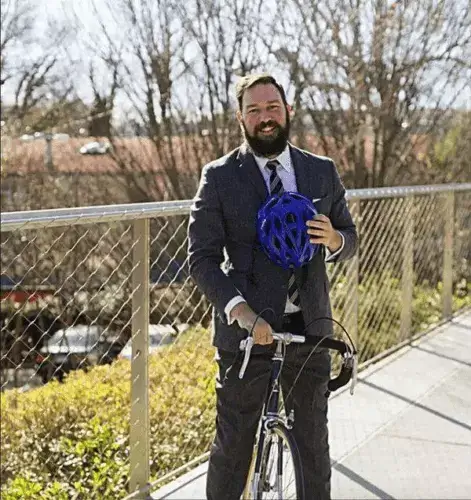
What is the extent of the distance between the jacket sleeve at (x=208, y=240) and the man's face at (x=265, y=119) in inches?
6.6

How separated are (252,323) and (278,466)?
0.37 metres

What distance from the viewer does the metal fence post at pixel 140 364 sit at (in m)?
3.60

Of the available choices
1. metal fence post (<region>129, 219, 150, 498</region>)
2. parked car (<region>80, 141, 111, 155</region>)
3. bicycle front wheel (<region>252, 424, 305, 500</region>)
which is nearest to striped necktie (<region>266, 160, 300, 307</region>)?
bicycle front wheel (<region>252, 424, 305, 500</region>)

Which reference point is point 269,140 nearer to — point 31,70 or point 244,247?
point 244,247

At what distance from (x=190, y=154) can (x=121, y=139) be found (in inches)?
28.4

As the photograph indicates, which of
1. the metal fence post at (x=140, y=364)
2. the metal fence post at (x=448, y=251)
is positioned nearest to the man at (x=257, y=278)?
the metal fence post at (x=140, y=364)

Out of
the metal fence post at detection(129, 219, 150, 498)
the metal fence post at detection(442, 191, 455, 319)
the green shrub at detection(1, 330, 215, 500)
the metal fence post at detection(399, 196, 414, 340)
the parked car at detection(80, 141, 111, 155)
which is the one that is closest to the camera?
the metal fence post at detection(129, 219, 150, 498)

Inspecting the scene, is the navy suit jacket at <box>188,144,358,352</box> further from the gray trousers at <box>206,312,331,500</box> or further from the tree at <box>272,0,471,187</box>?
the tree at <box>272,0,471,187</box>

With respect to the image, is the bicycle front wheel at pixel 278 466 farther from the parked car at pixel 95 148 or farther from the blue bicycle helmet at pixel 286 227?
the parked car at pixel 95 148

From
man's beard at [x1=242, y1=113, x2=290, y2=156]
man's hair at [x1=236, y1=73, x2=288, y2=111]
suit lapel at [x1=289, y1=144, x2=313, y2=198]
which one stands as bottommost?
suit lapel at [x1=289, y1=144, x2=313, y2=198]

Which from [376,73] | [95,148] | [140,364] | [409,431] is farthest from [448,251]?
[95,148]

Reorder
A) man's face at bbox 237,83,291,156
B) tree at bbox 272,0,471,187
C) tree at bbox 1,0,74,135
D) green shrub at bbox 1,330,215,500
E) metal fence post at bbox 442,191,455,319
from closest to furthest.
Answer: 1. man's face at bbox 237,83,291,156
2. green shrub at bbox 1,330,215,500
3. tree at bbox 272,0,471,187
4. metal fence post at bbox 442,191,455,319
5. tree at bbox 1,0,74,135

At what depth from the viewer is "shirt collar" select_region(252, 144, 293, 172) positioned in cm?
268

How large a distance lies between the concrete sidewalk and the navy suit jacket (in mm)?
438
